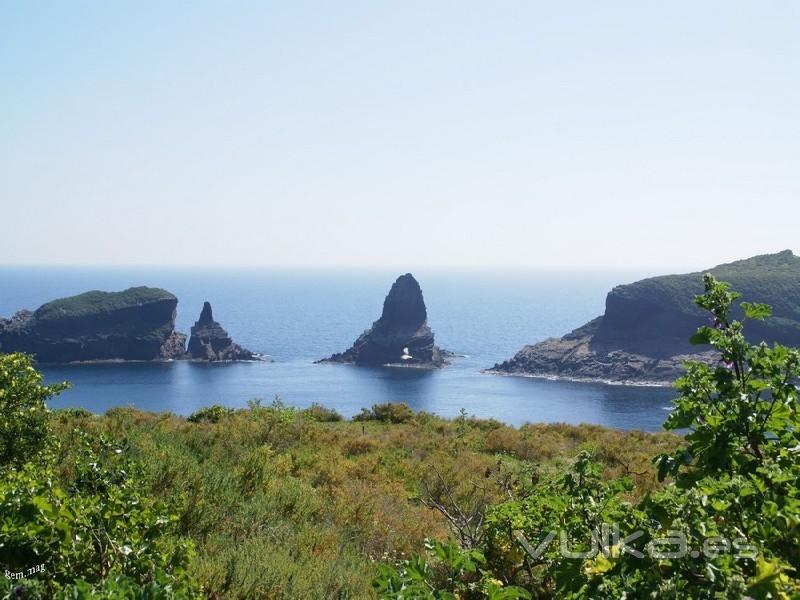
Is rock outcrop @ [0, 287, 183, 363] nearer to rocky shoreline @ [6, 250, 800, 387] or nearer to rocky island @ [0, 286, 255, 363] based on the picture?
rocky island @ [0, 286, 255, 363]

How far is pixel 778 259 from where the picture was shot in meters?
157

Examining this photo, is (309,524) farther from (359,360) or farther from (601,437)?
(359,360)

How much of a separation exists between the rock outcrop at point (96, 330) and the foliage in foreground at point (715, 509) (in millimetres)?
148311

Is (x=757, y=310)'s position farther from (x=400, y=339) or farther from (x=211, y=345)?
(x=211, y=345)

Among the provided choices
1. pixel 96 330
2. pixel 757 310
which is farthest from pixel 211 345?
pixel 757 310

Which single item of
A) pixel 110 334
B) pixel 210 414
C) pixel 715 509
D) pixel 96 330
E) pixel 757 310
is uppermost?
pixel 757 310

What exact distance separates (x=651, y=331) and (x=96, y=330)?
129238 millimetres

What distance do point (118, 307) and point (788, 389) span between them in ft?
522

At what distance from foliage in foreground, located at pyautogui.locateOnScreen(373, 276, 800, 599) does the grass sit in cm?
277

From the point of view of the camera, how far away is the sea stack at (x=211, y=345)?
139000mm

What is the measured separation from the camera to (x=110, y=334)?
459 ft

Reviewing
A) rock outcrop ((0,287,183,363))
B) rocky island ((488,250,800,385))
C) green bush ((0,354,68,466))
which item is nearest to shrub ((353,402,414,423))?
green bush ((0,354,68,466))

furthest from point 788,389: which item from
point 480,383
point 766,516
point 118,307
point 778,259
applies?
point 778,259

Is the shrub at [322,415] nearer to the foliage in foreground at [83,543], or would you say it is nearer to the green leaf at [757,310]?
the foliage in foreground at [83,543]
